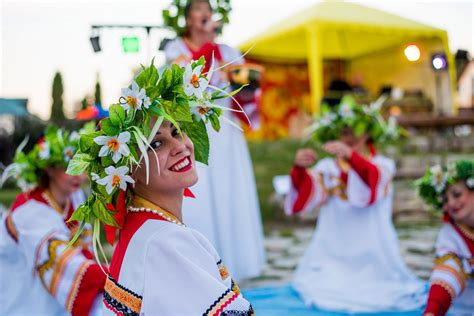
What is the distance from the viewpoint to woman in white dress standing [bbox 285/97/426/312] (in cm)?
462

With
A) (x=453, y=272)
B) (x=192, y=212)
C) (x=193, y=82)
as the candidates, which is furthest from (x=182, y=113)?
(x=453, y=272)

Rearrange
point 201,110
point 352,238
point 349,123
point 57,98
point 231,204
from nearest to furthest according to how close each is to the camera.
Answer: point 201,110
point 231,204
point 349,123
point 352,238
point 57,98

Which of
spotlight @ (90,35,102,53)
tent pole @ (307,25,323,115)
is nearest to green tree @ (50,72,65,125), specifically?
tent pole @ (307,25,323,115)

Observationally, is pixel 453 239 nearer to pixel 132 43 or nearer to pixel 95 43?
pixel 132 43

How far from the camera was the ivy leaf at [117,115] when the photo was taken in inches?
81.0

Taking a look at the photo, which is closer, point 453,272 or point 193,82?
point 193,82

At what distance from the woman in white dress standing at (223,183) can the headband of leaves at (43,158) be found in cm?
92

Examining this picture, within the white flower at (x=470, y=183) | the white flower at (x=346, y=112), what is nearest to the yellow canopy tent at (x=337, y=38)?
the white flower at (x=346, y=112)

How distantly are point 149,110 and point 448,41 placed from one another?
44.4 feet

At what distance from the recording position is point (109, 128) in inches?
81.1

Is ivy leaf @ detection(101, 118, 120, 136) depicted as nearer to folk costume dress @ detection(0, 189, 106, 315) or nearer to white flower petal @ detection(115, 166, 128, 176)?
white flower petal @ detection(115, 166, 128, 176)

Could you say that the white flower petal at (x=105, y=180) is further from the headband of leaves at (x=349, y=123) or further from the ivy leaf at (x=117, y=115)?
the headband of leaves at (x=349, y=123)

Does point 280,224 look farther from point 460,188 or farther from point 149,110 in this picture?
point 149,110

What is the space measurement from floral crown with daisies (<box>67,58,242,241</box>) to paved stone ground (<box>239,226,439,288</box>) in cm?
332
